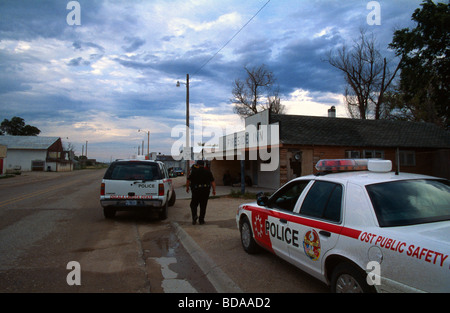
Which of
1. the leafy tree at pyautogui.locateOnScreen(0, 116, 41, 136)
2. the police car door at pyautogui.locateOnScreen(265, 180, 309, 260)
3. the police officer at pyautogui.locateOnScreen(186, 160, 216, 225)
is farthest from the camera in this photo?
the leafy tree at pyautogui.locateOnScreen(0, 116, 41, 136)

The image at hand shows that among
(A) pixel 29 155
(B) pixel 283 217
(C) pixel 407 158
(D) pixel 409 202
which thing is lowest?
(B) pixel 283 217

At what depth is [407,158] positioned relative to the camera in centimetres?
2094

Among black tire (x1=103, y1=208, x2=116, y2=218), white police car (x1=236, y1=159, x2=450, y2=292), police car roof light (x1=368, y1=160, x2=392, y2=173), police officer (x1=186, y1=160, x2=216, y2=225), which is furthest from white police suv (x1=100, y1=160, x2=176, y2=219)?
police car roof light (x1=368, y1=160, x2=392, y2=173)

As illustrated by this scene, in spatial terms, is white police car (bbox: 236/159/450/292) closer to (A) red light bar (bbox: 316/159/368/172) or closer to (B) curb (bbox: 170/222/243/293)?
(A) red light bar (bbox: 316/159/368/172)

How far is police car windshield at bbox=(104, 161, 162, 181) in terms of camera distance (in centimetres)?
882

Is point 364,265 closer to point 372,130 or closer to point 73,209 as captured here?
point 73,209

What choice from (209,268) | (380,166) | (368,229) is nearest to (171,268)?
(209,268)

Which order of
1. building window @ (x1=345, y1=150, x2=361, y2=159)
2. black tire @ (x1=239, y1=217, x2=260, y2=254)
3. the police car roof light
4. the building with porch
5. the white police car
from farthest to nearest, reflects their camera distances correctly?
building window @ (x1=345, y1=150, x2=361, y2=159)
the building with porch
black tire @ (x1=239, y1=217, x2=260, y2=254)
the police car roof light
the white police car

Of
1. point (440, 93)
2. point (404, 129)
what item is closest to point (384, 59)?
point (404, 129)

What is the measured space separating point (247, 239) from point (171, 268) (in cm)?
143

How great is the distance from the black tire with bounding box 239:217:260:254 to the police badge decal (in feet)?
Result: 5.91

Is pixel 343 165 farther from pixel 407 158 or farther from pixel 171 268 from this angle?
pixel 407 158

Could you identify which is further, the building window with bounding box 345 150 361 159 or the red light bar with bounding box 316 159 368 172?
the building window with bounding box 345 150 361 159
